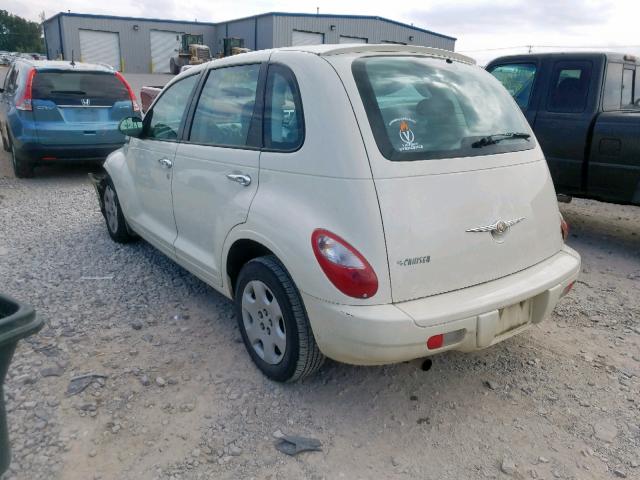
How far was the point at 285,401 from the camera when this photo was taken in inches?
112

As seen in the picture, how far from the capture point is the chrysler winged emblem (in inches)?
101

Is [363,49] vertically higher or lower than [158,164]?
higher

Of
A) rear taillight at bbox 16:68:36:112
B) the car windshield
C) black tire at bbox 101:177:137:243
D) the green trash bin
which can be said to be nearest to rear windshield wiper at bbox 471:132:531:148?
the car windshield

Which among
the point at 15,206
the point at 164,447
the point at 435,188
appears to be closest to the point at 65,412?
the point at 164,447

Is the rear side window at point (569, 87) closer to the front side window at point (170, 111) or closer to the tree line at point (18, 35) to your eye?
the front side window at point (170, 111)

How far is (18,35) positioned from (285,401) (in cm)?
9812

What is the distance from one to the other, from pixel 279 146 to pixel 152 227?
5.90ft

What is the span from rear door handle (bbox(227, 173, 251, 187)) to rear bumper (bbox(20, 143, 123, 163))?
556 centimetres

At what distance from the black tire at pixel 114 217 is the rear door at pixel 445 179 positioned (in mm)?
3052

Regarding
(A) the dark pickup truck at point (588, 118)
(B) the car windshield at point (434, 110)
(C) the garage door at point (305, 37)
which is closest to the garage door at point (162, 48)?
(C) the garage door at point (305, 37)

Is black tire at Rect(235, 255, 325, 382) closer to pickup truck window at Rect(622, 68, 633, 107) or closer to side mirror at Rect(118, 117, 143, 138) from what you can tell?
side mirror at Rect(118, 117, 143, 138)

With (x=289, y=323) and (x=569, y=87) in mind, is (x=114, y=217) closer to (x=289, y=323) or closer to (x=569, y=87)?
(x=289, y=323)

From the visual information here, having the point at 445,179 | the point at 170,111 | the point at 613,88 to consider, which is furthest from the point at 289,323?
the point at 613,88

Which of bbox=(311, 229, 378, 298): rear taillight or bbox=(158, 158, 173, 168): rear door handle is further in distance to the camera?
bbox=(158, 158, 173, 168): rear door handle
